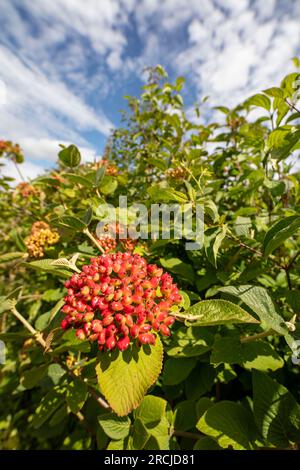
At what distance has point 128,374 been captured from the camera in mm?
964

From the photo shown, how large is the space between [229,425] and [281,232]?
2.92ft

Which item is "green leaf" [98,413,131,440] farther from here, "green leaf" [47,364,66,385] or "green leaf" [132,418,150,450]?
"green leaf" [47,364,66,385]

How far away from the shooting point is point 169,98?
2.82 meters

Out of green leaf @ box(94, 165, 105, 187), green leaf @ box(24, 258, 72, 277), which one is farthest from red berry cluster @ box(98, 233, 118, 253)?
green leaf @ box(24, 258, 72, 277)

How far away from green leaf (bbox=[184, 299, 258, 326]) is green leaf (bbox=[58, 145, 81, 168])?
1155mm

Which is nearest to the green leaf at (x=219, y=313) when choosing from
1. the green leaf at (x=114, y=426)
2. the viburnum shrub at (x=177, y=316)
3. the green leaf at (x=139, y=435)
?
the viburnum shrub at (x=177, y=316)

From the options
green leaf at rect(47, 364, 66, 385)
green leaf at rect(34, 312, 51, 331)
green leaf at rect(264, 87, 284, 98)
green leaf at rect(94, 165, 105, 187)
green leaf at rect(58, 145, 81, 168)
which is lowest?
green leaf at rect(47, 364, 66, 385)

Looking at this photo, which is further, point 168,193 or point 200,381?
point 200,381

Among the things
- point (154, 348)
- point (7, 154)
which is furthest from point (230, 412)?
point (7, 154)

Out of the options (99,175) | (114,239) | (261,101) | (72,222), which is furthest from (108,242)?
(261,101)

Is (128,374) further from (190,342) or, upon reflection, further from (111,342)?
(190,342)

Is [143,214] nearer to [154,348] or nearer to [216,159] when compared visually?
[154,348]

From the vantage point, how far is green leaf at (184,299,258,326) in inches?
32.5
